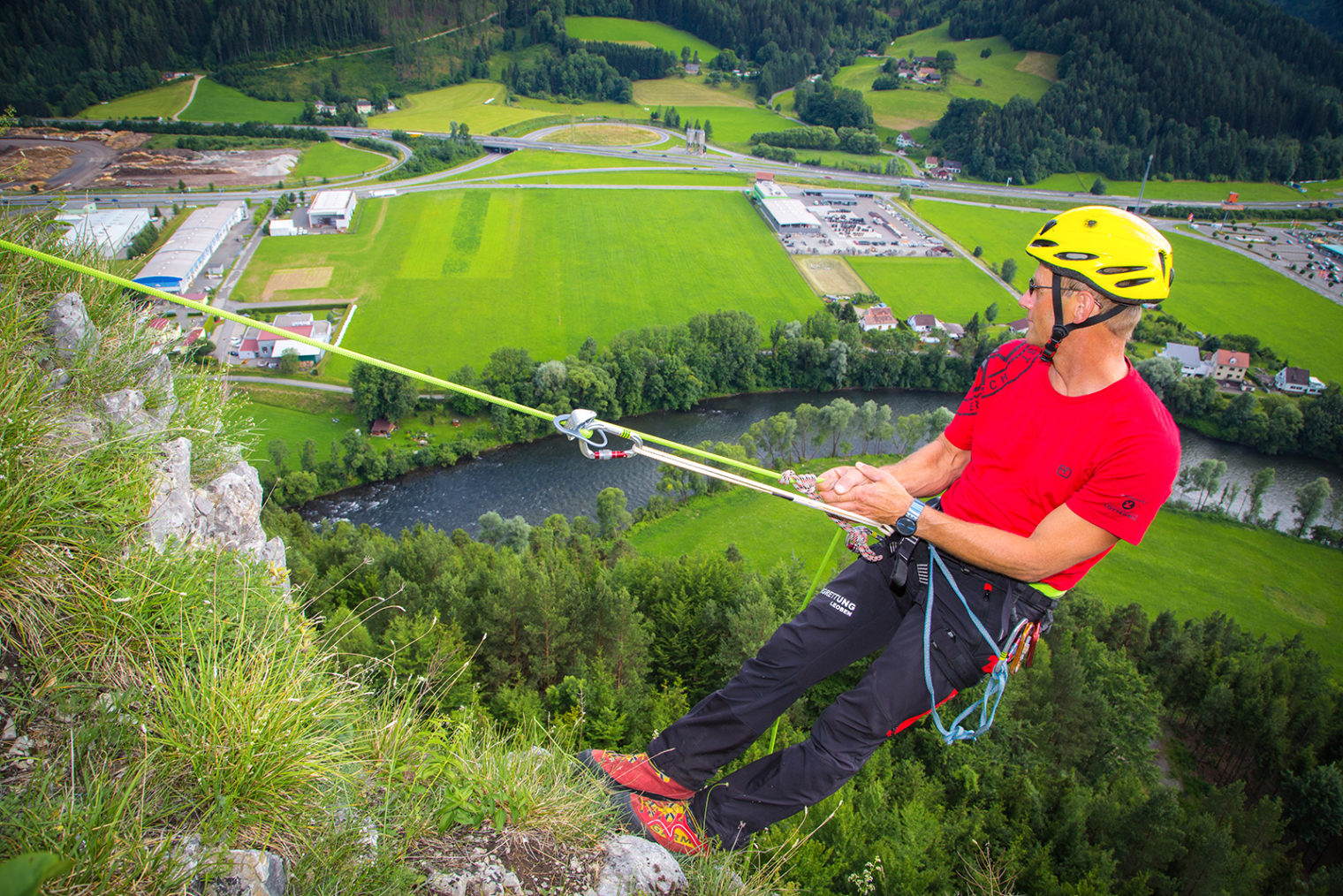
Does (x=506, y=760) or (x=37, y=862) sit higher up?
(x=37, y=862)

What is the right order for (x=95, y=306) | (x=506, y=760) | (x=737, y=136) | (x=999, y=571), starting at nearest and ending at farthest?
1. (x=999, y=571)
2. (x=506, y=760)
3. (x=95, y=306)
4. (x=737, y=136)

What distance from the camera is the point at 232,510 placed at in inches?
263

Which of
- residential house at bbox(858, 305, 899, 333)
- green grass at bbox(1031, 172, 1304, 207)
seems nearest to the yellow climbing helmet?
residential house at bbox(858, 305, 899, 333)

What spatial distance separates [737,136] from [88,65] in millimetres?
76300

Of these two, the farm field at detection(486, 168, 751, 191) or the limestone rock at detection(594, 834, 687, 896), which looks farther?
the farm field at detection(486, 168, 751, 191)

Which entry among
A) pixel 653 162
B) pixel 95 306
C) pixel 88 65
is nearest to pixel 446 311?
pixel 653 162

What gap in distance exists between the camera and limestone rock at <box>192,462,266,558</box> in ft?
20.6

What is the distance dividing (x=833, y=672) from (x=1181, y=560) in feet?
135

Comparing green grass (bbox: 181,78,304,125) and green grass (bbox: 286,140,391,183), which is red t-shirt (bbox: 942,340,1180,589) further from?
green grass (bbox: 181,78,304,125)

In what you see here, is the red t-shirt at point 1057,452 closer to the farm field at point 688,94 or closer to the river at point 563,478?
the river at point 563,478

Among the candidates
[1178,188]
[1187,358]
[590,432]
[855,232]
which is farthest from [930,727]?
[1178,188]

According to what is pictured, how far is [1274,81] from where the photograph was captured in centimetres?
10012

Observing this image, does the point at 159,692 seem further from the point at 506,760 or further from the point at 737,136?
the point at 737,136

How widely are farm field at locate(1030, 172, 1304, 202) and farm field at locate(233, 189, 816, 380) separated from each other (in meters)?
43.6
